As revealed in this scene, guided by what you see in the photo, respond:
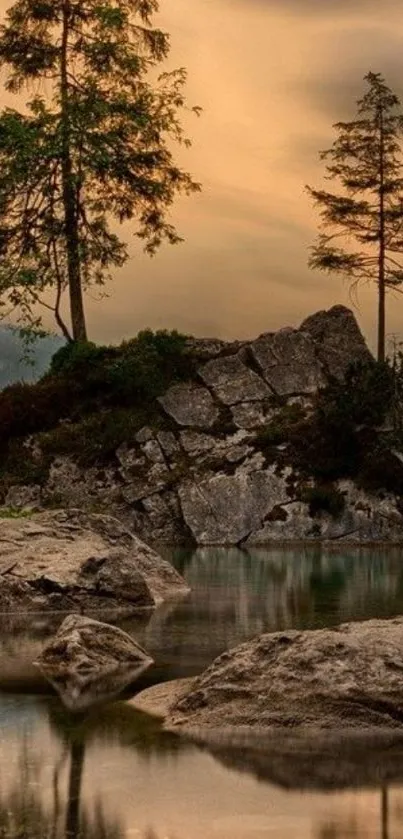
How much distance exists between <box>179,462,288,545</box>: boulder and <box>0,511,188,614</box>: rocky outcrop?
17.3m

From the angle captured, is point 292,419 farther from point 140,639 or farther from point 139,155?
point 140,639

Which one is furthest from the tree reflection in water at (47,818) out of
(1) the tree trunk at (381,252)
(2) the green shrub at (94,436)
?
(1) the tree trunk at (381,252)

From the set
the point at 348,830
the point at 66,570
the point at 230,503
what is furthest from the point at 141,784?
the point at 230,503

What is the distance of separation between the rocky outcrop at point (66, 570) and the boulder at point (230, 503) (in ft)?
56.6

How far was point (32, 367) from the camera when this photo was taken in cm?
4653

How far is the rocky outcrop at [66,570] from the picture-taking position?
18.0 meters

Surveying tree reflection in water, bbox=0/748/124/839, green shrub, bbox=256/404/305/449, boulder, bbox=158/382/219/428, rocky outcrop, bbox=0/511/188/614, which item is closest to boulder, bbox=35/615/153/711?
tree reflection in water, bbox=0/748/124/839

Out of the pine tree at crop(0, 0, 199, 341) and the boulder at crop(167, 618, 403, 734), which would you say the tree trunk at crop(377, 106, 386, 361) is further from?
the boulder at crop(167, 618, 403, 734)

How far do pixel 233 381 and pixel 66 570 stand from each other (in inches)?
1025

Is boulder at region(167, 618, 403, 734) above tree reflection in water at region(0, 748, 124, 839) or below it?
above

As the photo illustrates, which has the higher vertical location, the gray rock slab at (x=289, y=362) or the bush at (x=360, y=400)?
the gray rock slab at (x=289, y=362)

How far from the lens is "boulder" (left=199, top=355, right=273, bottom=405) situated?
4331 cm

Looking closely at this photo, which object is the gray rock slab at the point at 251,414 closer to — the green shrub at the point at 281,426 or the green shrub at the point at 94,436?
the green shrub at the point at 281,426

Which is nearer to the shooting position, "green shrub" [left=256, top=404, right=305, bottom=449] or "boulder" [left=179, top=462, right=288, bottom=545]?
"boulder" [left=179, top=462, right=288, bottom=545]
